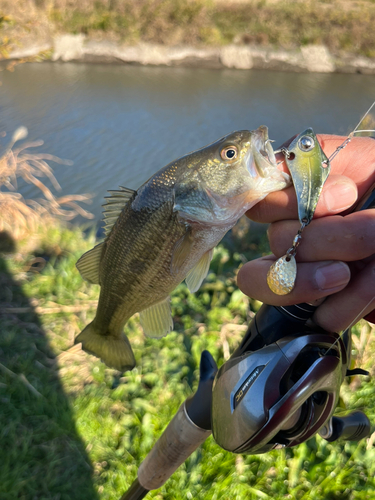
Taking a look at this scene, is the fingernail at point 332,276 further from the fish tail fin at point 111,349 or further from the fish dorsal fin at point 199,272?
the fish tail fin at point 111,349

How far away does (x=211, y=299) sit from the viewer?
12.2ft

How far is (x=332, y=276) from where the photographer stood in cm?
107

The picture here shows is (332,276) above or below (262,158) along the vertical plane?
below

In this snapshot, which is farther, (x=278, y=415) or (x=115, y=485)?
(x=115, y=485)

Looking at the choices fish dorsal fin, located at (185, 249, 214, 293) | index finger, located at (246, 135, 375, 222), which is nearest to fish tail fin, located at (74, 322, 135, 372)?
fish dorsal fin, located at (185, 249, 214, 293)

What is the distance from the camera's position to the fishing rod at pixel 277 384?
1.00 metres

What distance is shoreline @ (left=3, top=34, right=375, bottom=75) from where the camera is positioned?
11.8 m

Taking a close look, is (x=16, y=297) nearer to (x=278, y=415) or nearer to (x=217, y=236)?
(x=217, y=236)

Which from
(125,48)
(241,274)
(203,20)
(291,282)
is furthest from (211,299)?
(203,20)

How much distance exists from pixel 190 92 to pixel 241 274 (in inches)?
383

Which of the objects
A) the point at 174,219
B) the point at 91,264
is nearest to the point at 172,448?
the point at 91,264

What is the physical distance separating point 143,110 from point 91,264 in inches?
309

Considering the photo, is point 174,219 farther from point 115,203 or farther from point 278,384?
point 278,384

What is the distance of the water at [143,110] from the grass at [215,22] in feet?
7.85
